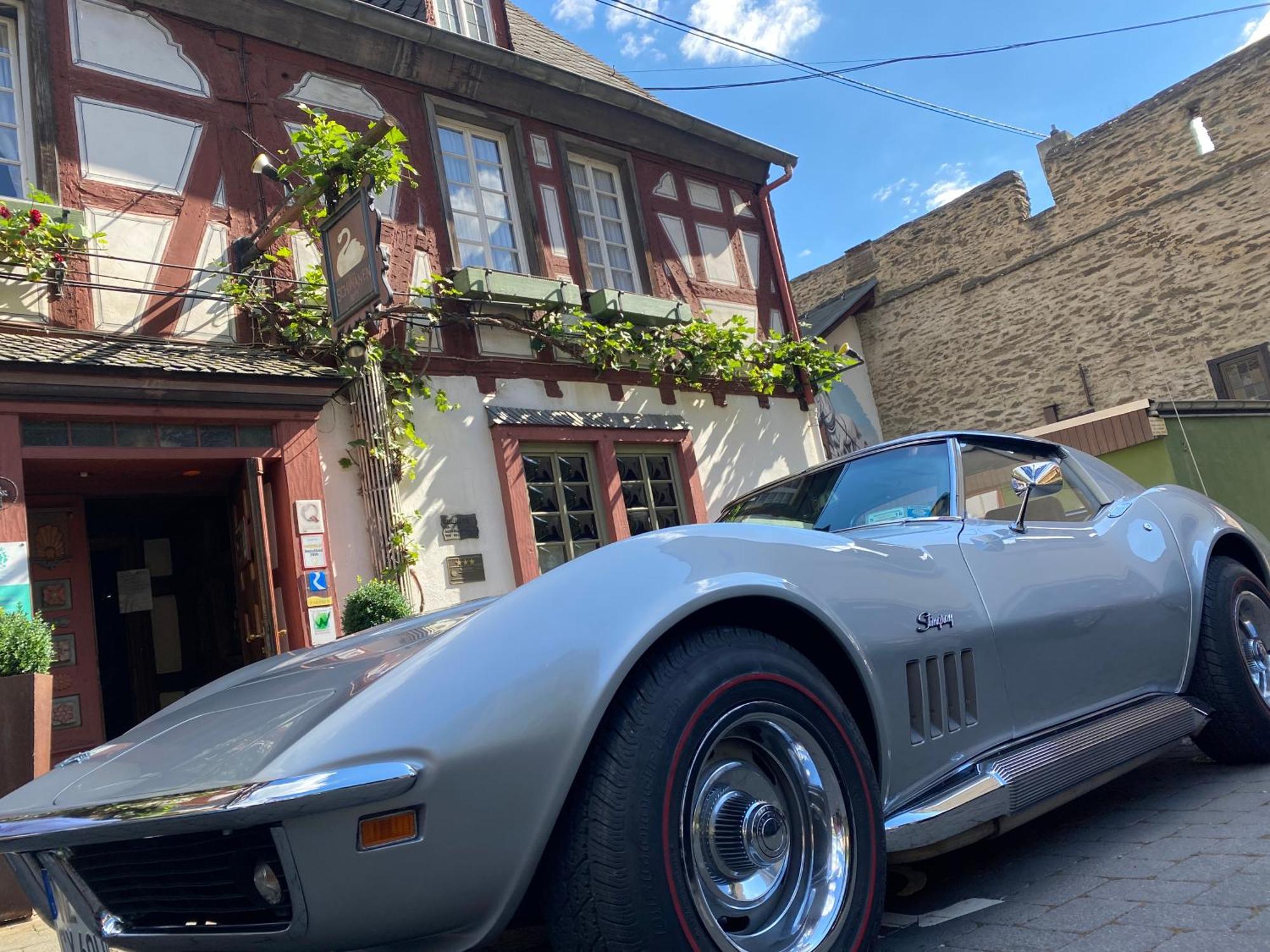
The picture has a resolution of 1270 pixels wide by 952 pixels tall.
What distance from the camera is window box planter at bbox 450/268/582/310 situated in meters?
7.94

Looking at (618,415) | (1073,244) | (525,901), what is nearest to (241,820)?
(525,901)

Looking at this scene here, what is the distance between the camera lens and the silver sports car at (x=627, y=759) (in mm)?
1452

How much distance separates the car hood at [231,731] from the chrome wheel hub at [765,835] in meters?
0.57

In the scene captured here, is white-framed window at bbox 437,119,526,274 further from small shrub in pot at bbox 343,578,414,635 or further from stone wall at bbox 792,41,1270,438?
stone wall at bbox 792,41,1270,438

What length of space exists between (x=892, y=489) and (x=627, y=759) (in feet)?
5.21

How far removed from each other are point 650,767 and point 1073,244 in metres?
17.1

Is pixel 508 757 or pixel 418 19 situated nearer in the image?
pixel 508 757

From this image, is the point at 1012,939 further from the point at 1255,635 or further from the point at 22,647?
the point at 22,647

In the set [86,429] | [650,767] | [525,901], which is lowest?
[525,901]

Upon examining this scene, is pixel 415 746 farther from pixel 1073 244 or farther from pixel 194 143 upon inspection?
pixel 1073 244

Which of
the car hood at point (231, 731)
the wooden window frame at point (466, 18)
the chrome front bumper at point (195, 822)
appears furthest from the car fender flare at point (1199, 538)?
A: the wooden window frame at point (466, 18)

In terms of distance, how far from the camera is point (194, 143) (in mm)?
6949

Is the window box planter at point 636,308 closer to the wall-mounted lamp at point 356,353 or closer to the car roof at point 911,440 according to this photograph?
the wall-mounted lamp at point 356,353

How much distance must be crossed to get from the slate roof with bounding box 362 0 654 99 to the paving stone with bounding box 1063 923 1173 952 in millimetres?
9218
